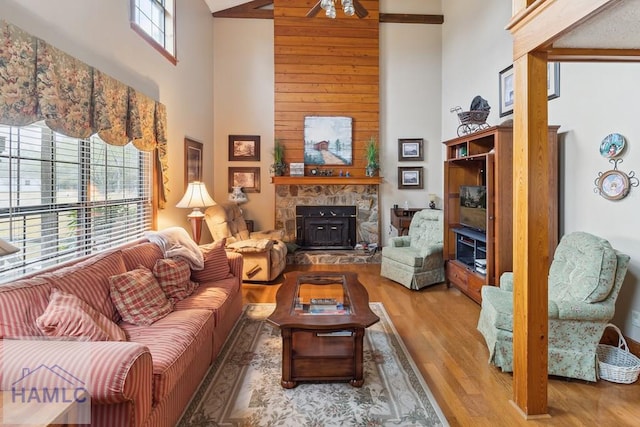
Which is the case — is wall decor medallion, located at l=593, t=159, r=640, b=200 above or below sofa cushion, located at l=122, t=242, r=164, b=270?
above

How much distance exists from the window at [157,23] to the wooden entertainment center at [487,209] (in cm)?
364

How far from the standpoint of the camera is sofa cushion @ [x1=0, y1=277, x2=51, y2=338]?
1495 mm

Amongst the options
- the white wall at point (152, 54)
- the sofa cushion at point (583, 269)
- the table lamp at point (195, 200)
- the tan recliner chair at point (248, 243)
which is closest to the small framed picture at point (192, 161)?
the white wall at point (152, 54)

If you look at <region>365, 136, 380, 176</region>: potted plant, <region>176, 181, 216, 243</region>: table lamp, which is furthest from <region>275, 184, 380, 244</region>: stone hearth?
<region>176, 181, 216, 243</region>: table lamp

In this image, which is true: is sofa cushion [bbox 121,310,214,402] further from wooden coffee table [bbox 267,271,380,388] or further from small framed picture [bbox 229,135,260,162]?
small framed picture [bbox 229,135,260,162]

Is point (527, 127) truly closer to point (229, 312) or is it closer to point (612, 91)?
point (612, 91)

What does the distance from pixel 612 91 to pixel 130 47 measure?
4.21 m

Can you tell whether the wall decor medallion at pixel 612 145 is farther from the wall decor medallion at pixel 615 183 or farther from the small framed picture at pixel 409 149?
the small framed picture at pixel 409 149

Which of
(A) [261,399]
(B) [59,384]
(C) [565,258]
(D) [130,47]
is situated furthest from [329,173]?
(B) [59,384]

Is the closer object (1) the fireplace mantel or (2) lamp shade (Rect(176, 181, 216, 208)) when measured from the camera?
(2) lamp shade (Rect(176, 181, 216, 208))

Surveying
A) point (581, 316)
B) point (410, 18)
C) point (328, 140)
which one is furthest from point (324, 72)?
point (581, 316)

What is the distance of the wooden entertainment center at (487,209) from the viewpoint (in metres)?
3.27

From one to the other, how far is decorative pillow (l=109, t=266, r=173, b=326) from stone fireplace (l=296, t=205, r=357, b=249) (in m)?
3.81

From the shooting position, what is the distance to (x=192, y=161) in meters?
4.94
